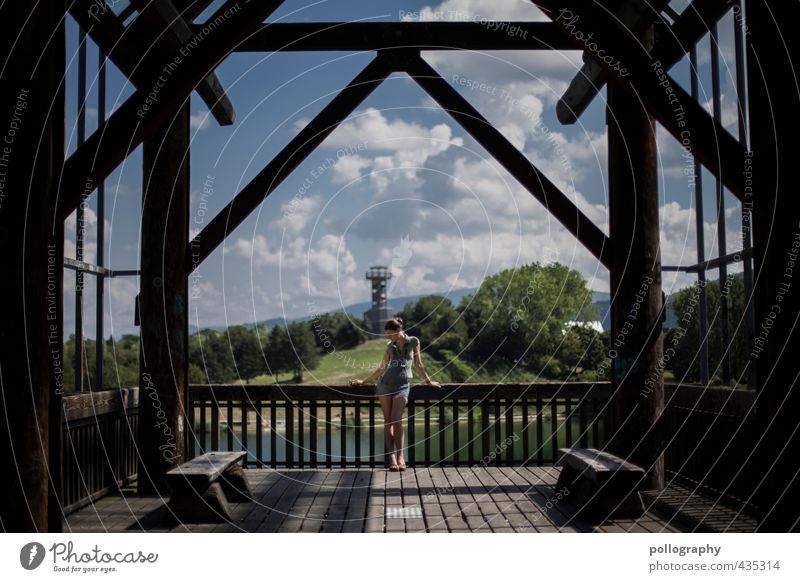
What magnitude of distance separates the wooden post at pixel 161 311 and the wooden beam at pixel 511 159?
2502 millimetres

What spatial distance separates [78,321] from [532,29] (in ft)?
17.0

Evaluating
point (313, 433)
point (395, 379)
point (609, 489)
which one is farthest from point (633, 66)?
point (313, 433)

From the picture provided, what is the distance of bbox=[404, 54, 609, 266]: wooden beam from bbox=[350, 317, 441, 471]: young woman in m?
1.92

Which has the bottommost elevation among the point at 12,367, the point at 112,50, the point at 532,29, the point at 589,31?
the point at 12,367

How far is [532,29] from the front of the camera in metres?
8.14

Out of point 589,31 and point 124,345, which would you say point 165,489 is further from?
point 124,345

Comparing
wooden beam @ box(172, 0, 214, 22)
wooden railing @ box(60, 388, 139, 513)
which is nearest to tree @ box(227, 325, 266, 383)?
wooden railing @ box(60, 388, 139, 513)

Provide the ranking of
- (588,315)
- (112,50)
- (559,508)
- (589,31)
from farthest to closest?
(588,315)
(112,50)
(559,508)
(589,31)

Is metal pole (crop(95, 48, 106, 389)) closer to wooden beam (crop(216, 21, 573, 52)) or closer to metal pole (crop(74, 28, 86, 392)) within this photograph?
metal pole (crop(74, 28, 86, 392))

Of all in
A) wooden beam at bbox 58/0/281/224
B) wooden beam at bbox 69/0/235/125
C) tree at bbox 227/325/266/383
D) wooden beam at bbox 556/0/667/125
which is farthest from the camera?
tree at bbox 227/325/266/383

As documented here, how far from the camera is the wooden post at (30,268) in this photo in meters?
4.40

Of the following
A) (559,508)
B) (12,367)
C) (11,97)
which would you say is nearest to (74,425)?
(12,367)

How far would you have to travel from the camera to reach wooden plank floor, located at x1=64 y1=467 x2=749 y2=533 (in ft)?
19.4

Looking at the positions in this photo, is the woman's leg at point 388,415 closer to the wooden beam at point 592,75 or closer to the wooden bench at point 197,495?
the wooden bench at point 197,495
